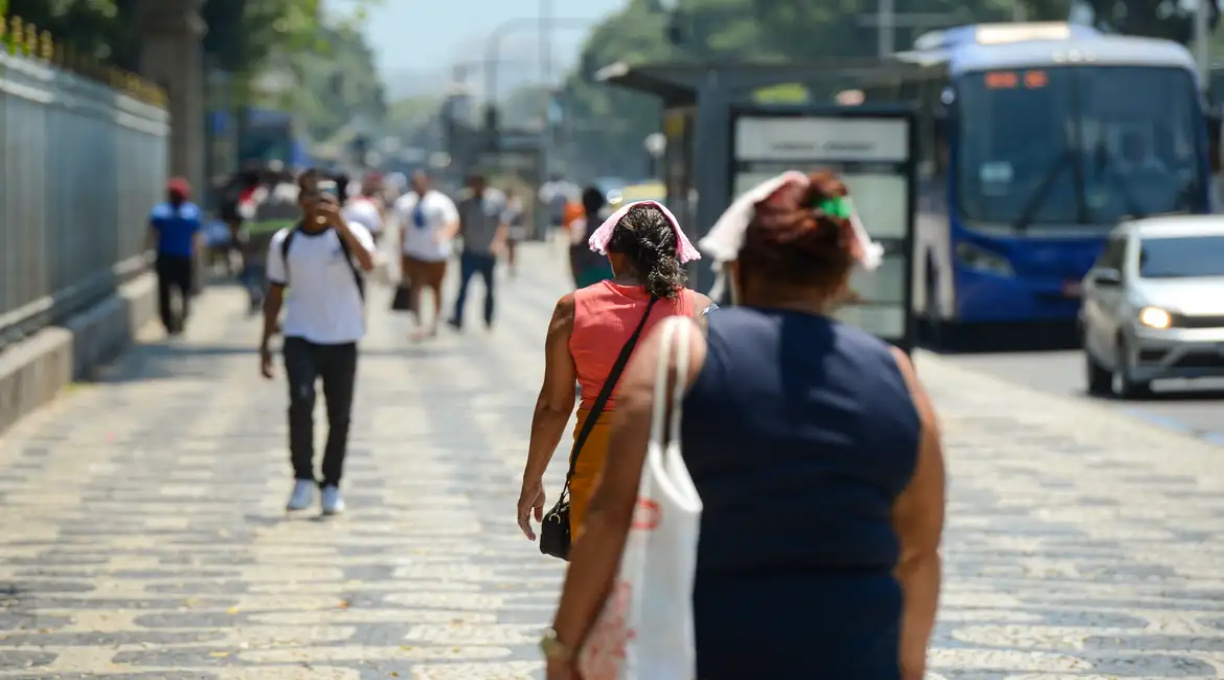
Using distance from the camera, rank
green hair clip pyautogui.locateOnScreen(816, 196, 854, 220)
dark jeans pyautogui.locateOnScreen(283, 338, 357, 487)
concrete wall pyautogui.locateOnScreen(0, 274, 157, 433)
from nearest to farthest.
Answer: green hair clip pyautogui.locateOnScreen(816, 196, 854, 220), dark jeans pyautogui.locateOnScreen(283, 338, 357, 487), concrete wall pyautogui.locateOnScreen(0, 274, 157, 433)

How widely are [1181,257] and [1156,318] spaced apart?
47.8 inches

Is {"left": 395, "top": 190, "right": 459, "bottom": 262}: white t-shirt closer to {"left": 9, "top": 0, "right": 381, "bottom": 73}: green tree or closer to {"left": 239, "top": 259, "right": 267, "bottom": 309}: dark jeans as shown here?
{"left": 239, "top": 259, "right": 267, "bottom": 309}: dark jeans

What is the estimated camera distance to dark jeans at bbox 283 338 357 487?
37.6ft

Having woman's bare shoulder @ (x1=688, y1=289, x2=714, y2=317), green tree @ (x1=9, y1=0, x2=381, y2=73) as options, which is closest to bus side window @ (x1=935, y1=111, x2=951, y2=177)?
green tree @ (x1=9, y1=0, x2=381, y2=73)

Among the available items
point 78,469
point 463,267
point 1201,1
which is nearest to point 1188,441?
point 78,469

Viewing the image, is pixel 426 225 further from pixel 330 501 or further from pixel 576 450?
pixel 576 450

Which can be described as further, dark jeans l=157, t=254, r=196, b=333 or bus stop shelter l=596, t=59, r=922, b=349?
dark jeans l=157, t=254, r=196, b=333

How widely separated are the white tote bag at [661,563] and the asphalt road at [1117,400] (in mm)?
11888

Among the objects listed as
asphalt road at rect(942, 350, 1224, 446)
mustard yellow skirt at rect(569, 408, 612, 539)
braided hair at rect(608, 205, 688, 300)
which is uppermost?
braided hair at rect(608, 205, 688, 300)

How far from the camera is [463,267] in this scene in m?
25.4

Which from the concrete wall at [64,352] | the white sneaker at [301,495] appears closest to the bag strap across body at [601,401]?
the white sneaker at [301,495]

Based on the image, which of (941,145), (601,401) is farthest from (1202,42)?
(601,401)

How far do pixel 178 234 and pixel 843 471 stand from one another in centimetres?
2086

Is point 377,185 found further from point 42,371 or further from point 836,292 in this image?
point 836,292
